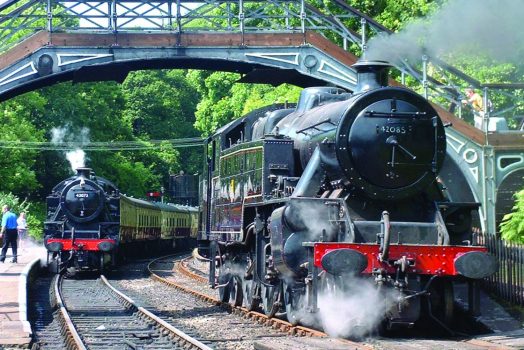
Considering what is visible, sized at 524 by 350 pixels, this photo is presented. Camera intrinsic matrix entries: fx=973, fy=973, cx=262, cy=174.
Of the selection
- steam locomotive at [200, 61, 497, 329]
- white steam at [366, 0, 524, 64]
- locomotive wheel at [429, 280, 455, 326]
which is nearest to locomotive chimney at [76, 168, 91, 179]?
white steam at [366, 0, 524, 64]

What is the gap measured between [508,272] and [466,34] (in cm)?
415

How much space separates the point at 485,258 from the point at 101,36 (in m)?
12.9

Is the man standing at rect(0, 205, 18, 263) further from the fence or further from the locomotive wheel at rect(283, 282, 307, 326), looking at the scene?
the fence

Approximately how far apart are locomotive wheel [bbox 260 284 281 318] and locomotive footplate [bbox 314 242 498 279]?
2.61 metres

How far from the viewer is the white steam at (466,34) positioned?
11.3 meters

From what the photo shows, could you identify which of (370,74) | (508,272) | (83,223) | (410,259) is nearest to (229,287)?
(508,272)

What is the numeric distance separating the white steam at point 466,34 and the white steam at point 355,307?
11.2 ft

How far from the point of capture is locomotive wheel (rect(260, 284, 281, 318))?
46.6 feet

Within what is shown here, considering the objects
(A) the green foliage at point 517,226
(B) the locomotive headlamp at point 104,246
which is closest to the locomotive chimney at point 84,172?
(B) the locomotive headlamp at point 104,246

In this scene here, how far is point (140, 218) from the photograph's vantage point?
35.0 meters

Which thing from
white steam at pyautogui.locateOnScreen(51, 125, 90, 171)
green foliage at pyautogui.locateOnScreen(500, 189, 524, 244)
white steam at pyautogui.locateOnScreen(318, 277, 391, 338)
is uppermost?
white steam at pyautogui.locateOnScreen(51, 125, 90, 171)

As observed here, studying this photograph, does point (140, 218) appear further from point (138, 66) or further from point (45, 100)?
point (45, 100)

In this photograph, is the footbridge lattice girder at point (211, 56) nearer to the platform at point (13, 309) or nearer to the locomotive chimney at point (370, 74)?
the platform at point (13, 309)

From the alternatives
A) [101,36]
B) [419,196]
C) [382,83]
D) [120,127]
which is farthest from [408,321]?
[120,127]
